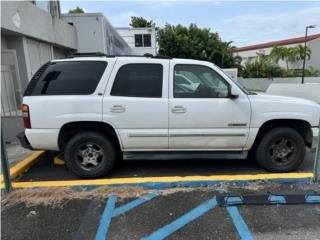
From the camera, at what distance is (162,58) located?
4.20 metres

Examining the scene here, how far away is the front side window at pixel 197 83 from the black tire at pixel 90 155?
1.34 meters

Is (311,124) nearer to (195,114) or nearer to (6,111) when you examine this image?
(195,114)

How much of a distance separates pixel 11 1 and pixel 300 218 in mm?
7982

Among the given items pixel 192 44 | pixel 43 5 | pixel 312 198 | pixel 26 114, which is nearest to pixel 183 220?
pixel 312 198

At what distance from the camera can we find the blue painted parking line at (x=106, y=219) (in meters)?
2.84

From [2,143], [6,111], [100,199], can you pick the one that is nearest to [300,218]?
[100,199]

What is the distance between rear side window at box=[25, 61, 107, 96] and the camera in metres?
4.02

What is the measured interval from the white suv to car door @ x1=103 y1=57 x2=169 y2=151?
0.01 m

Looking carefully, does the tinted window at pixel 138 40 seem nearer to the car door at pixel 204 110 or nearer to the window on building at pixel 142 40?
the window on building at pixel 142 40

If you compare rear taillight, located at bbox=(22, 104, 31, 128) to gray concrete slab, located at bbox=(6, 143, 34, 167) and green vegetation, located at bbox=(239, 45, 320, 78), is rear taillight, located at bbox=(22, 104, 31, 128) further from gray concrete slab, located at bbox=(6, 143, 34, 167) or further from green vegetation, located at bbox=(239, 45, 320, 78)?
green vegetation, located at bbox=(239, 45, 320, 78)

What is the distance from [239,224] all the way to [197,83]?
2100mm

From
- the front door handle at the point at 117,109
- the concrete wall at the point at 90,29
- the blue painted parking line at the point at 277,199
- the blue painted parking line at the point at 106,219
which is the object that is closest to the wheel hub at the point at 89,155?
the front door handle at the point at 117,109

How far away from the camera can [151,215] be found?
3.19 meters

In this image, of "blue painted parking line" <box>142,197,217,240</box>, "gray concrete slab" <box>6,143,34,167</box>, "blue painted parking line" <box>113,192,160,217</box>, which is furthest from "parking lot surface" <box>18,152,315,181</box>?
"blue painted parking line" <box>142,197,217,240</box>
